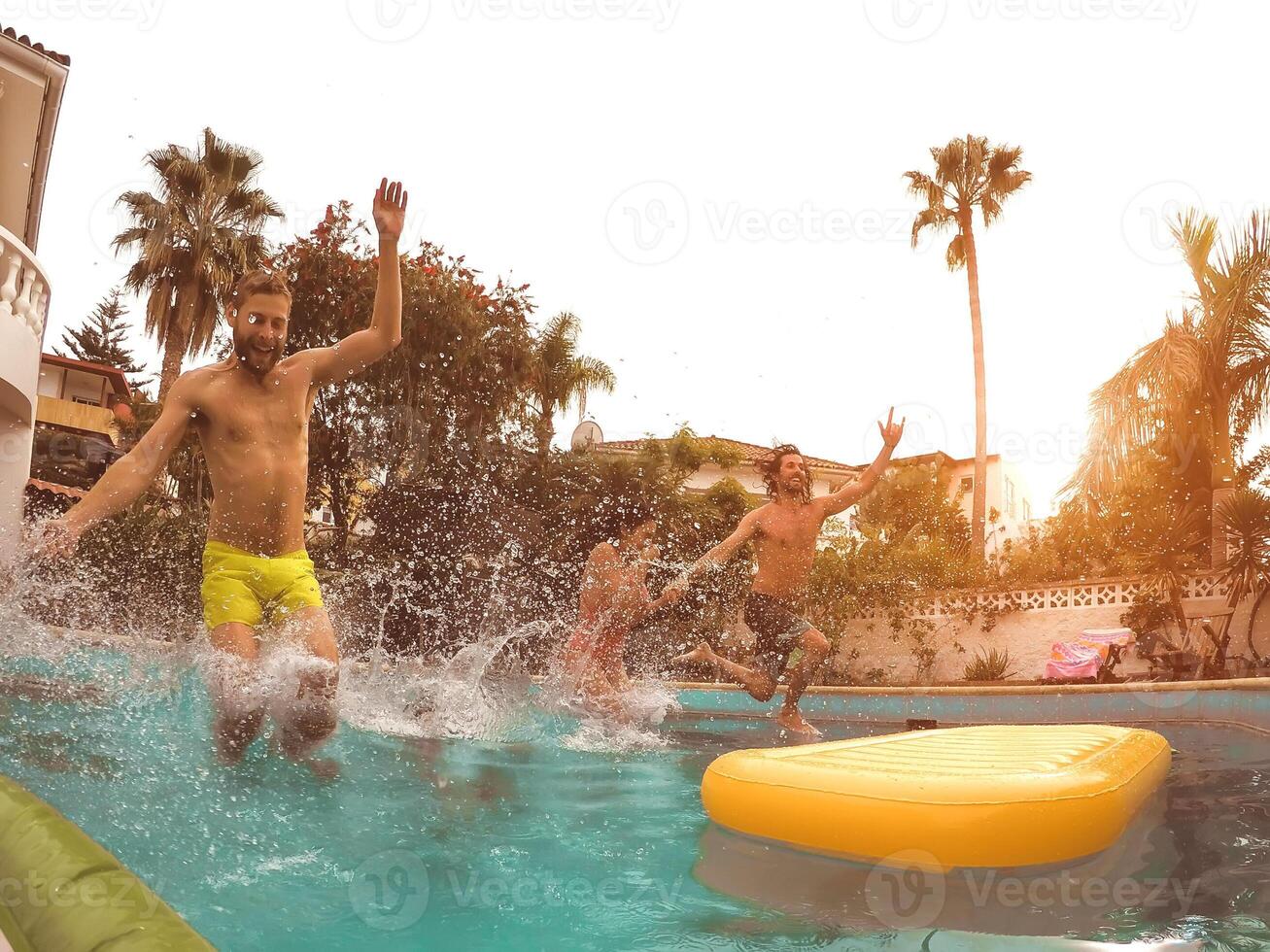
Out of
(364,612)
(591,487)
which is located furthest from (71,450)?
(591,487)

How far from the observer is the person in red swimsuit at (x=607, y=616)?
583cm

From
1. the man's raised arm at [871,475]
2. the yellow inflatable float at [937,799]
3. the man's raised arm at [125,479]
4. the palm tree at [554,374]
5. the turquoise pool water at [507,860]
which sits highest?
the palm tree at [554,374]

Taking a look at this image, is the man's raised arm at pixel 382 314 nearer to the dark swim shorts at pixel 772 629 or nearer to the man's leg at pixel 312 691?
the man's leg at pixel 312 691

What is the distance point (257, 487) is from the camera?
3.55 m

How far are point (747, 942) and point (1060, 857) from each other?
1323mm

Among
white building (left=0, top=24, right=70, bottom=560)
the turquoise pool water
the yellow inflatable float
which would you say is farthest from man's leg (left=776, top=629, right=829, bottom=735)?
white building (left=0, top=24, right=70, bottom=560)

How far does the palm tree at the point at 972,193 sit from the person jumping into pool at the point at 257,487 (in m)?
17.5

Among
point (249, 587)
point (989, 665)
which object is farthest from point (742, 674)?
point (989, 665)

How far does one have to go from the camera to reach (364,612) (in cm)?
1262

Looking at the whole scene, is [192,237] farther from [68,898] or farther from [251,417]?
[68,898]

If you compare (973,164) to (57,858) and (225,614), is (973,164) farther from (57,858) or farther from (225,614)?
(57,858)

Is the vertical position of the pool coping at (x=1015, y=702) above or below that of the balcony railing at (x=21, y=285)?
below

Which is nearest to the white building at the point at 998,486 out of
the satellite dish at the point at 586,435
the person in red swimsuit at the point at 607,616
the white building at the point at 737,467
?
the white building at the point at 737,467

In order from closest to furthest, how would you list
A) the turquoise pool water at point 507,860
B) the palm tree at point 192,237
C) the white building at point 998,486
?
1. the turquoise pool water at point 507,860
2. the palm tree at point 192,237
3. the white building at point 998,486
